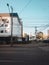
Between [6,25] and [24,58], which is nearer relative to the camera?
[24,58]

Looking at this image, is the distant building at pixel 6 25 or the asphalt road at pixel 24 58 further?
the distant building at pixel 6 25

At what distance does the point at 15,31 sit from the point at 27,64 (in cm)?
6666

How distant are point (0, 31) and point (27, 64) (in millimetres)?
66201

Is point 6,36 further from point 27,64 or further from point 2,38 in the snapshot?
point 27,64

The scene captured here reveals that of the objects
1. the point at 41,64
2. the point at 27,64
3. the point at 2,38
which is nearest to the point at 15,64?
the point at 27,64

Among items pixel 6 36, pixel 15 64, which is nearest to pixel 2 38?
pixel 6 36

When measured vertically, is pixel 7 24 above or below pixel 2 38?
above

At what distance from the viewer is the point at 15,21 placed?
3130 inches

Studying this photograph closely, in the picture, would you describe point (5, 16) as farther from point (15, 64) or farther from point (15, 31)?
point (15, 64)

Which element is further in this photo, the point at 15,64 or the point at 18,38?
the point at 18,38

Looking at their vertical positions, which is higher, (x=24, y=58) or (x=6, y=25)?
(x=6, y=25)

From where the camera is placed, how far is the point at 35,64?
40.6 ft

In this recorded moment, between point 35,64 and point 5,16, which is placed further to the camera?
point 5,16

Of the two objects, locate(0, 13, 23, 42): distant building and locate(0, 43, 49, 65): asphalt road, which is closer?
locate(0, 43, 49, 65): asphalt road
